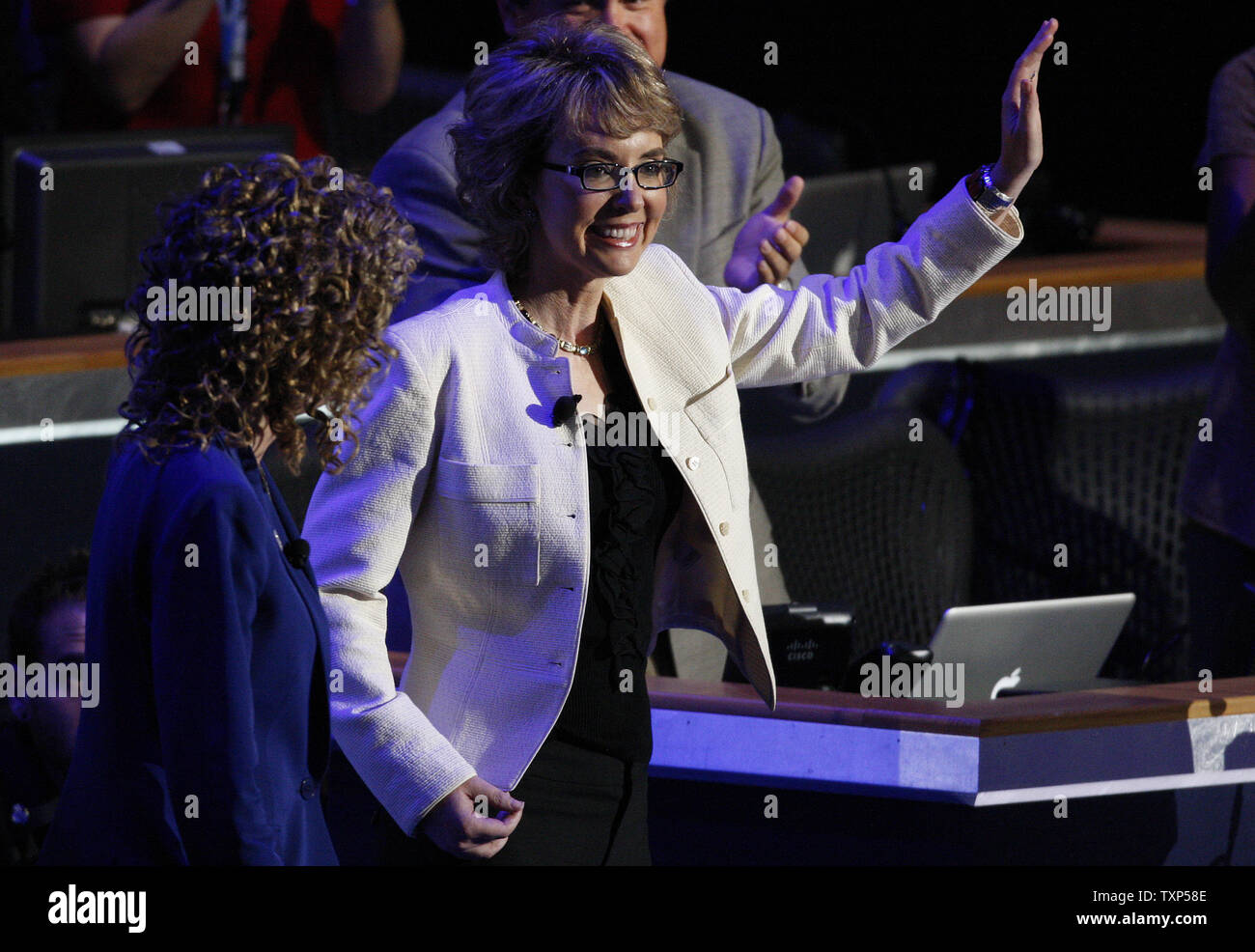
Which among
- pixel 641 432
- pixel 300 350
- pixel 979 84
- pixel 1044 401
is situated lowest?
pixel 1044 401

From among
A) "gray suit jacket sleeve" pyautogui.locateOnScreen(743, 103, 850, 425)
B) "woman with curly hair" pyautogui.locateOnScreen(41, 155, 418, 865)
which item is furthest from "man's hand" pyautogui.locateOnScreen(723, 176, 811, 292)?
"woman with curly hair" pyautogui.locateOnScreen(41, 155, 418, 865)

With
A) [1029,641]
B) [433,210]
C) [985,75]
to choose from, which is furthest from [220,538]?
[985,75]

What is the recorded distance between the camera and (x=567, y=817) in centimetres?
166

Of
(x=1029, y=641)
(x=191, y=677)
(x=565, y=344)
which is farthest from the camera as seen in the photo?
(x=1029, y=641)

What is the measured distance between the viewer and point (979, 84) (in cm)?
516

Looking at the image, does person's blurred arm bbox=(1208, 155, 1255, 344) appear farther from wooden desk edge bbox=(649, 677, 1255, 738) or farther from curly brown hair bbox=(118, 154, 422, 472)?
curly brown hair bbox=(118, 154, 422, 472)

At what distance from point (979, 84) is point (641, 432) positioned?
3.76m

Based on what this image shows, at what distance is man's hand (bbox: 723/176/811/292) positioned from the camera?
6.81 ft

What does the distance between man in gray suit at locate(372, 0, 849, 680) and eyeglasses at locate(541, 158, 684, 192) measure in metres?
0.40

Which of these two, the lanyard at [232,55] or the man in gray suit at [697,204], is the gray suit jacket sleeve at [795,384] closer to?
the man in gray suit at [697,204]

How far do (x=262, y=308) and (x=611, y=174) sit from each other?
0.43 m

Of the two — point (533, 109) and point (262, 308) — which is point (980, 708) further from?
point (262, 308)
